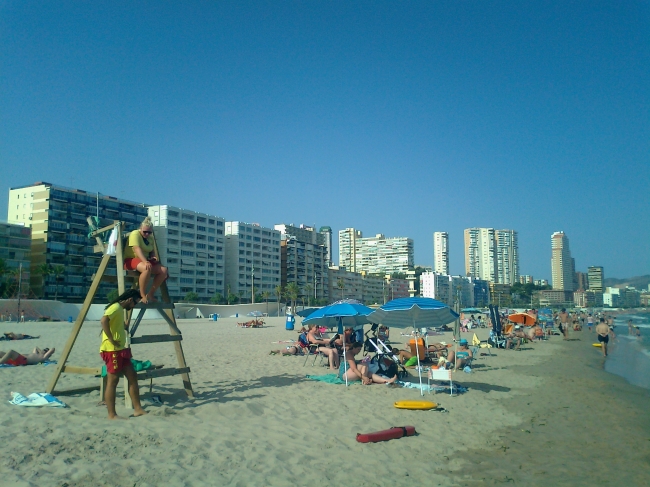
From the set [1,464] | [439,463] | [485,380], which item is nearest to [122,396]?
[1,464]

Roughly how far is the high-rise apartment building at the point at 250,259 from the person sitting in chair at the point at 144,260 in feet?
304

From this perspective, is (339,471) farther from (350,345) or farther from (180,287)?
(180,287)

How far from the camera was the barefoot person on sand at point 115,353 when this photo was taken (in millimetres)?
6129

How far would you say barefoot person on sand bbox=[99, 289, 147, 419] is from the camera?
613 centimetres

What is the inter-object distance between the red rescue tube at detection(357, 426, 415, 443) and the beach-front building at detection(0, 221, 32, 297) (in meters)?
73.8

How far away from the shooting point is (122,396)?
7.76 m

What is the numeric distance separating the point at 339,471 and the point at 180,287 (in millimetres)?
89510

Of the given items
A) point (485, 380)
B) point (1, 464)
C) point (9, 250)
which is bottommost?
point (485, 380)

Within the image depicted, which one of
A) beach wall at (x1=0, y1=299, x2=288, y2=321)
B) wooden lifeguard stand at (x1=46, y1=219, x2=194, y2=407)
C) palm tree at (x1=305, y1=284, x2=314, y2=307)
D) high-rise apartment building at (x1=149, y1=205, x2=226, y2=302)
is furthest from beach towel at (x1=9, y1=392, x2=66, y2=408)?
palm tree at (x1=305, y1=284, x2=314, y2=307)

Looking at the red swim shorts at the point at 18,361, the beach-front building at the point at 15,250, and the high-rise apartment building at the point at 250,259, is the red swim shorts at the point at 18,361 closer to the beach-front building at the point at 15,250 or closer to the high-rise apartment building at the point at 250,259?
the beach-front building at the point at 15,250

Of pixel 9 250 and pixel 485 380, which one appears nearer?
pixel 485 380

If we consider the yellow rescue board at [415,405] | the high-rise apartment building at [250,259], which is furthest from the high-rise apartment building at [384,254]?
the yellow rescue board at [415,405]

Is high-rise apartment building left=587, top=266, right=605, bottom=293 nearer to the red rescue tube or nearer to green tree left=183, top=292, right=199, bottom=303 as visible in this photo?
green tree left=183, top=292, right=199, bottom=303

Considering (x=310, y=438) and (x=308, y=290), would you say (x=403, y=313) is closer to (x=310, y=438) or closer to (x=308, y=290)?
(x=310, y=438)
